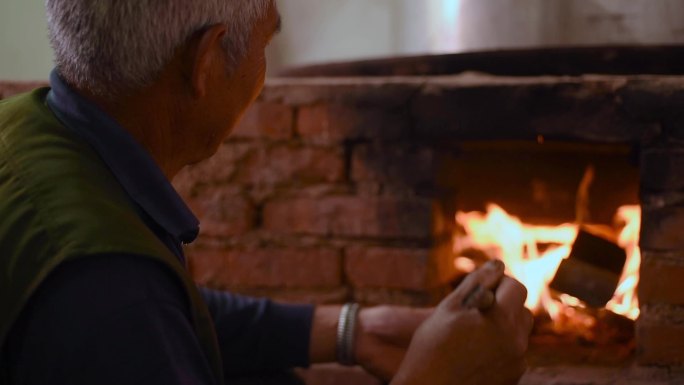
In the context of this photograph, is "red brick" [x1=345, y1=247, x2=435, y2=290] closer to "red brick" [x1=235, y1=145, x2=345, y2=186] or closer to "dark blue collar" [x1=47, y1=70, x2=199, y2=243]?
"red brick" [x1=235, y1=145, x2=345, y2=186]

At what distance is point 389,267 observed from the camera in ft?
4.83

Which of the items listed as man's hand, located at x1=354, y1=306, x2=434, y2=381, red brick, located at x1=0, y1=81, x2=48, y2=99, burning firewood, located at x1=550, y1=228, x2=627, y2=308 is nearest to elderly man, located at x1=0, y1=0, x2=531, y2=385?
man's hand, located at x1=354, y1=306, x2=434, y2=381

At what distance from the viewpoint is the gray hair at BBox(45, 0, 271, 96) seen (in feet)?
2.51

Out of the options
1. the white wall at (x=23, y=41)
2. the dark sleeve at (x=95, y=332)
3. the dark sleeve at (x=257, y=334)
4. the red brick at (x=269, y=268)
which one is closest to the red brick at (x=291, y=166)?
the red brick at (x=269, y=268)

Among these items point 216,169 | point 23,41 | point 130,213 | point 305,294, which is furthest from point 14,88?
point 23,41

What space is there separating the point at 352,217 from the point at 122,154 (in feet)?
2.32

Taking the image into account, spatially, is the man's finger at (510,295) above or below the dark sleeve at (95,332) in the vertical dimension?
below

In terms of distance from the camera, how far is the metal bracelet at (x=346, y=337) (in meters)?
1.25

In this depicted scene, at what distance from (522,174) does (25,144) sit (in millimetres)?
1155

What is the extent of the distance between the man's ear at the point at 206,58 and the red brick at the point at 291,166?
0.61 metres

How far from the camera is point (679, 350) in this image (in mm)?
1341

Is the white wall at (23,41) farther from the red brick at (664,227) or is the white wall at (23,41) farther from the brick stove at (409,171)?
the red brick at (664,227)

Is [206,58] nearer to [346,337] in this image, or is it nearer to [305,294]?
[346,337]

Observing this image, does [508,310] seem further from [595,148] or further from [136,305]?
[595,148]
